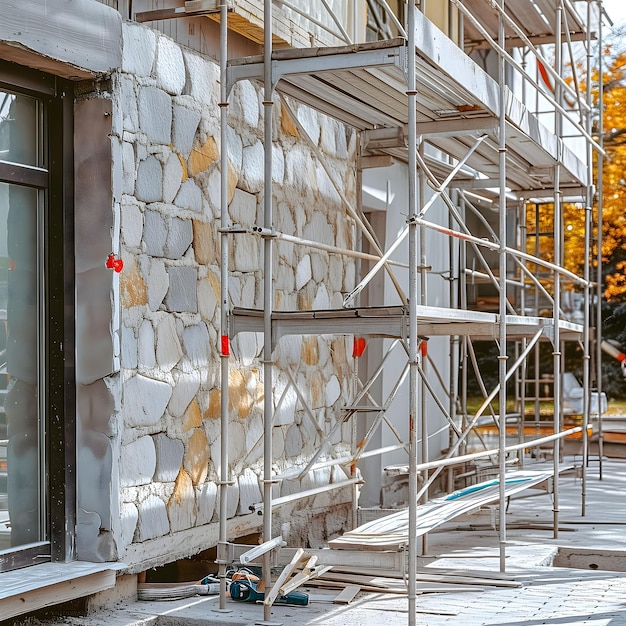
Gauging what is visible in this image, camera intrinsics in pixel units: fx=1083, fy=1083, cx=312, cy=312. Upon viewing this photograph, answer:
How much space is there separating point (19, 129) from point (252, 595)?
9.92 feet

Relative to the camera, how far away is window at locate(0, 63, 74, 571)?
569 cm

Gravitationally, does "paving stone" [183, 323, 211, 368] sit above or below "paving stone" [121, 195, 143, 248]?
below

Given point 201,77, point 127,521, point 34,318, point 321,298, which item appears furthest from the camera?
point 321,298

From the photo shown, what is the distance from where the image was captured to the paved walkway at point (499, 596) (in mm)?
6090

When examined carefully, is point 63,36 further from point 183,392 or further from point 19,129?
point 183,392

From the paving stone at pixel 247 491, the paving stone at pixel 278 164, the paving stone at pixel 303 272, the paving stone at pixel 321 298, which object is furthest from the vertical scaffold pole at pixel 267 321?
the paving stone at pixel 321 298

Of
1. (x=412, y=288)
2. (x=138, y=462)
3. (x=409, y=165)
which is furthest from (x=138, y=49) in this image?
(x=138, y=462)

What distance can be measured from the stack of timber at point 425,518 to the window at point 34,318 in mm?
1651

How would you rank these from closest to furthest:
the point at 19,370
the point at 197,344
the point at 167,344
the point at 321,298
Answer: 1. the point at 19,370
2. the point at 167,344
3. the point at 197,344
4. the point at 321,298

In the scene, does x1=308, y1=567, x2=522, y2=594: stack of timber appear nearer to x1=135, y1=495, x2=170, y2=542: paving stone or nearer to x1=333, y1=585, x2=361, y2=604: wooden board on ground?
x1=333, y1=585, x2=361, y2=604: wooden board on ground

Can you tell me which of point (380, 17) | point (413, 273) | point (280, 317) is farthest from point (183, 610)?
point (380, 17)

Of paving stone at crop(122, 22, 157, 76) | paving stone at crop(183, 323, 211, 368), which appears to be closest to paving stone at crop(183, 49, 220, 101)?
paving stone at crop(122, 22, 157, 76)

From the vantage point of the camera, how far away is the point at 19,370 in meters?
5.79

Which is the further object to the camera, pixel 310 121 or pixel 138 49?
pixel 310 121
